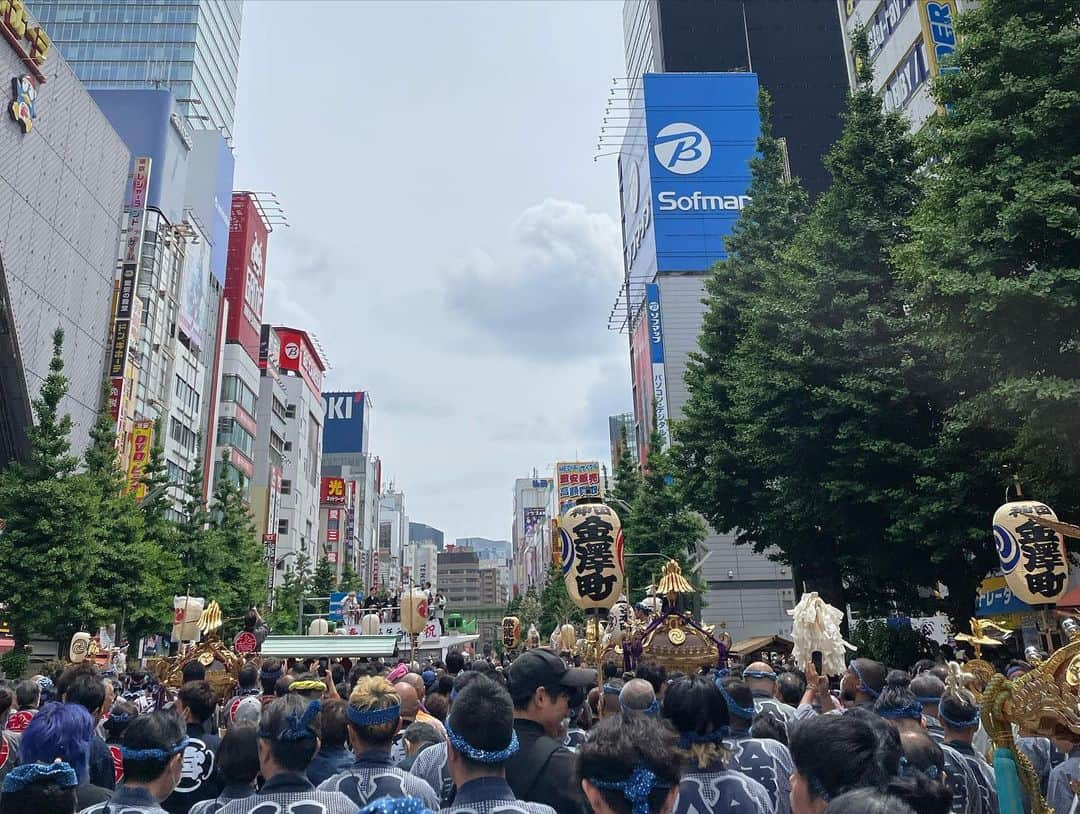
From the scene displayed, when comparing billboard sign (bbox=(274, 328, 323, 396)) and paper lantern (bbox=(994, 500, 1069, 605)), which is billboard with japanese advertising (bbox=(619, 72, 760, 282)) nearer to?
paper lantern (bbox=(994, 500, 1069, 605))

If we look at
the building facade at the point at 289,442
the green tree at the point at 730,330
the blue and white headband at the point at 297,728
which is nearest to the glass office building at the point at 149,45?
the building facade at the point at 289,442

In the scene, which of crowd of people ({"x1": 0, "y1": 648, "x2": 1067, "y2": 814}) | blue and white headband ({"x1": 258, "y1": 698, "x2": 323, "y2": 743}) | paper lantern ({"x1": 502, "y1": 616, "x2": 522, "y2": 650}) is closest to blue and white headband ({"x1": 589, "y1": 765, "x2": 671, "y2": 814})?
crowd of people ({"x1": 0, "y1": 648, "x2": 1067, "y2": 814})

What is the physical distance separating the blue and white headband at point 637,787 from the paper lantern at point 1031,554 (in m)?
10.8

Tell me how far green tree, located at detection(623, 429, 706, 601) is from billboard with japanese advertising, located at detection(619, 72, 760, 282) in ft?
68.4

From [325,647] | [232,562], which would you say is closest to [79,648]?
[325,647]

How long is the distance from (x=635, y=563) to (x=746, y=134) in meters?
33.1

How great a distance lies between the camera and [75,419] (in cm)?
3819

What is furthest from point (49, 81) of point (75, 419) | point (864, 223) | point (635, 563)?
point (864, 223)

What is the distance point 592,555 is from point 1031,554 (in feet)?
21.1

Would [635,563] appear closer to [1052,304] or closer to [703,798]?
[1052,304]

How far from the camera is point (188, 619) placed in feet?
56.0

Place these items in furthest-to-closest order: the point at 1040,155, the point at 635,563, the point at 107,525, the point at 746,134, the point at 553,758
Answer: the point at 746,134 → the point at 635,563 → the point at 107,525 → the point at 1040,155 → the point at 553,758

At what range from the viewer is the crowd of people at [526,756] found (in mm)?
3029

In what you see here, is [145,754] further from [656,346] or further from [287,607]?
[287,607]
